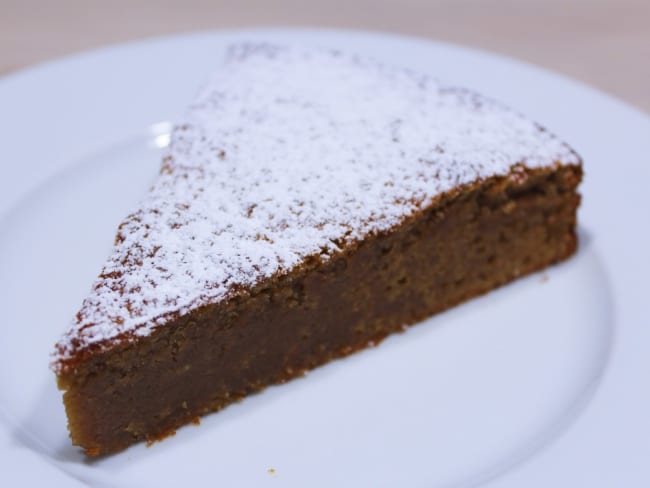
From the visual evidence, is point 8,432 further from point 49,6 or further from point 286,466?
point 49,6

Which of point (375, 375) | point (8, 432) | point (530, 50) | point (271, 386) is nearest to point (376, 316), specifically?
point (375, 375)

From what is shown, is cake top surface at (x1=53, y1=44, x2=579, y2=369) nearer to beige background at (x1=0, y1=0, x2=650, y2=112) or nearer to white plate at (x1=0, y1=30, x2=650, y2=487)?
white plate at (x1=0, y1=30, x2=650, y2=487)

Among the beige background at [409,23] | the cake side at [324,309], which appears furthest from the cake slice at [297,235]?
the beige background at [409,23]

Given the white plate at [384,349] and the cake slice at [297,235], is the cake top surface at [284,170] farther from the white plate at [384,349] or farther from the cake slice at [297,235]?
the white plate at [384,349]

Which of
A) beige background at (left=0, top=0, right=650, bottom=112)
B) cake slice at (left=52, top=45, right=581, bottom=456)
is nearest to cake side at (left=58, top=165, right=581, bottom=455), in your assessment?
cake slice at (left=52, top=45, right=581, bottom=456)

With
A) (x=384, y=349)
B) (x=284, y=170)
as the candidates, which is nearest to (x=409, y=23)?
(x=284, y=170)
